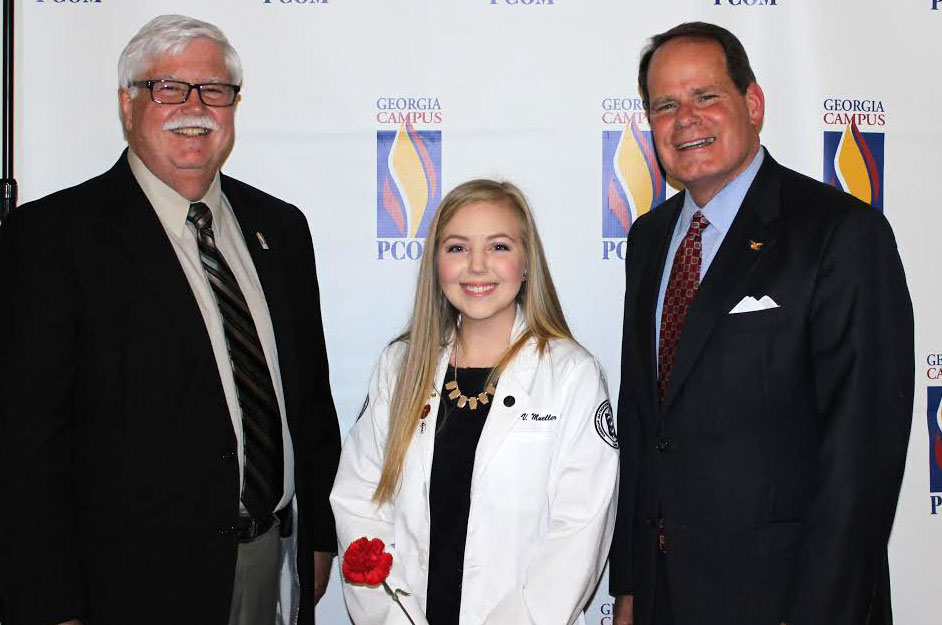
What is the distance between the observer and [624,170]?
10.6ft

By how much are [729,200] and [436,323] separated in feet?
2.76

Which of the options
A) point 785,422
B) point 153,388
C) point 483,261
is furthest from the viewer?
point 483,261

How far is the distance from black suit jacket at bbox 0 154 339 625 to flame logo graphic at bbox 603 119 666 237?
1580 millimetres

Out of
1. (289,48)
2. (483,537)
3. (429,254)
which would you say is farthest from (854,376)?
(289,48)

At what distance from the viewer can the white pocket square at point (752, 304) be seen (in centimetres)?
212

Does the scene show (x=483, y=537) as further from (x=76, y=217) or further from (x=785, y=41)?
(x=785, y=41)

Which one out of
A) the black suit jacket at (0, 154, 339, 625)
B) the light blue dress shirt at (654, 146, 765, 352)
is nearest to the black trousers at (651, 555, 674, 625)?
the light blue dress shirt at (654, 146, 765, 352)

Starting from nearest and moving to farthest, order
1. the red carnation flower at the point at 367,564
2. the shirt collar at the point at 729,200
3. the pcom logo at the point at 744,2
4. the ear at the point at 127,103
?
the red carnation flower at the point at 367,564, the shirt collar at the point at 729,200, the ear at the point at 127,103, the pcom logo at the point at 744,2

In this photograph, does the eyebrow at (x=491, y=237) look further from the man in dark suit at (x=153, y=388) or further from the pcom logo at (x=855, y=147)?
the pcom logo at (x=855, y=147)

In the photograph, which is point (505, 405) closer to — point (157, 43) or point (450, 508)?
point (450, 508)

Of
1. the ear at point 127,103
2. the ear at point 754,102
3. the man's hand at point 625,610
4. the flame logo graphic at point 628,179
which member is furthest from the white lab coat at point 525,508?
the ear at point 127,103

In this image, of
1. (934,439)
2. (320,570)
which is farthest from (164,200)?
(934,439)

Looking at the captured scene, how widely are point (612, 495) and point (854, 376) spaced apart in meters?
0.64

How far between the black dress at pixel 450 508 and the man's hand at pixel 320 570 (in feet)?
2.09
